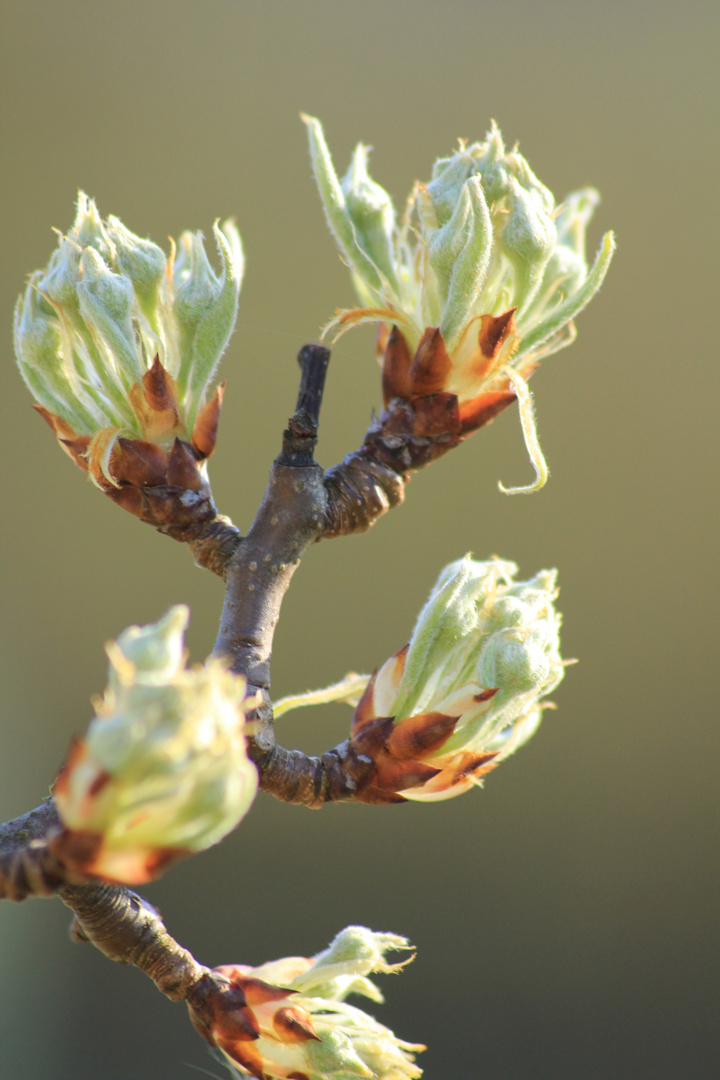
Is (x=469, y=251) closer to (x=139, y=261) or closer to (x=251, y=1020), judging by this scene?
(x=139, y=261)

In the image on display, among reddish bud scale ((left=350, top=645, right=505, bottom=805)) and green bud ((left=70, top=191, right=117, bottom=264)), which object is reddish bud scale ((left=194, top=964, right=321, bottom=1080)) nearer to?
reddish bud scale ((left=350, top=645, right=505, bottom=805))

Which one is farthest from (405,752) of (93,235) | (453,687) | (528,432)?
(93,235)

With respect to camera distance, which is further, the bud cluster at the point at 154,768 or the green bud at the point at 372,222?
the green bud at the point at 372,222

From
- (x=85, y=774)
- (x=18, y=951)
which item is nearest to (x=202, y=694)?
(x=85, y=774)

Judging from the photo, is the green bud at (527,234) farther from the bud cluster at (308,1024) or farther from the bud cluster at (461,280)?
the bud cluster at (308,1024)

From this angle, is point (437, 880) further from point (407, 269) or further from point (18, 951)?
point (407, 269)

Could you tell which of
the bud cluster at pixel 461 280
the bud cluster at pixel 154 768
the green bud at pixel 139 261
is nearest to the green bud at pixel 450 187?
the bud cluster at pixel 461 280
